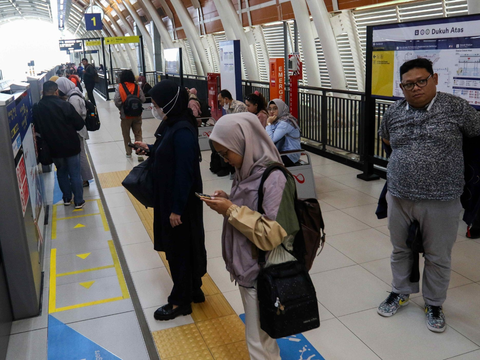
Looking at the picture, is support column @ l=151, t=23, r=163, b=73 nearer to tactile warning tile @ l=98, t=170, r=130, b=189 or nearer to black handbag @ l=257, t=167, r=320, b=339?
tactile warning tile @ l=98, t=170, r=130, b=189

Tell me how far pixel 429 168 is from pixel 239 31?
14534 millimetres

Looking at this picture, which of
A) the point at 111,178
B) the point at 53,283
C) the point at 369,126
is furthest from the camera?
the point at 111,178

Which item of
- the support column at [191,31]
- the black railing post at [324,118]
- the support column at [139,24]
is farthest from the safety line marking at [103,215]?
the support column at [139,24]

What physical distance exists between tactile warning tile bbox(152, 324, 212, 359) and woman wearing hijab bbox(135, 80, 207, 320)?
17 cm

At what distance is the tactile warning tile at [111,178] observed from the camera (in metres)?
7.40

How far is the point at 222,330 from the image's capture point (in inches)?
128

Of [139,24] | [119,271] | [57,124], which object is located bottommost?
[119,271]

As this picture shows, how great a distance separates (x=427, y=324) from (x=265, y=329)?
5.00ft

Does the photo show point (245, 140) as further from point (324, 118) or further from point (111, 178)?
point (324, 118)

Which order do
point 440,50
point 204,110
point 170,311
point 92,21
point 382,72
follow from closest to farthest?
point 170,311 < point 440,50 < point 382,72 < point 204,110 < point 92,21

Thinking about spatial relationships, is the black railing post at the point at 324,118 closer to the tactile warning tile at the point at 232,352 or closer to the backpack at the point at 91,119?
the backpack at the point at 91,119

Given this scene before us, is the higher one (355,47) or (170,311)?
(355,47)

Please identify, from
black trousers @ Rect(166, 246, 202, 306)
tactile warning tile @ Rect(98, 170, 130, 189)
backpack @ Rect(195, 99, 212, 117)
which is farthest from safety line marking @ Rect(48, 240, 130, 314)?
backpack @ Rect(195, 99, 212, 117)

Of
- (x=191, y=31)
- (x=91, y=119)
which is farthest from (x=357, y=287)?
(x=191, y=31)
